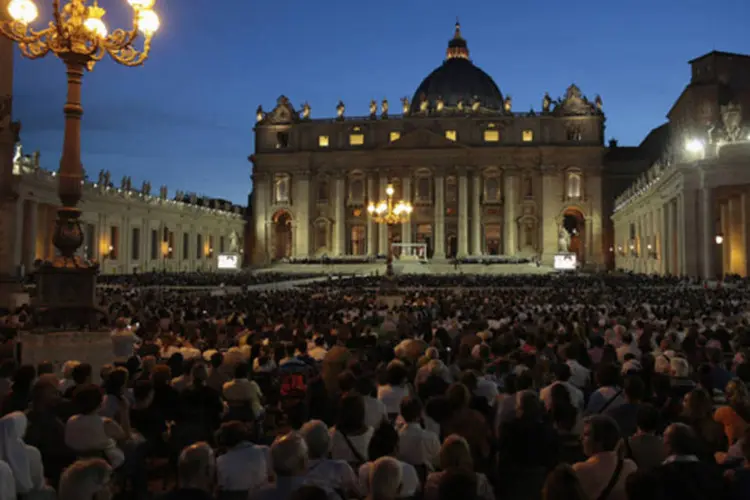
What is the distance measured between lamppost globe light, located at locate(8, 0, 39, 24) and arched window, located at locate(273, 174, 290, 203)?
257 feet

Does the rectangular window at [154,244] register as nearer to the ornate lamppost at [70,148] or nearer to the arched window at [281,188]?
the arched window at [281,188]

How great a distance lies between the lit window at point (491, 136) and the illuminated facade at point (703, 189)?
23.0m

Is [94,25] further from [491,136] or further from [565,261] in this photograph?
[491,136]

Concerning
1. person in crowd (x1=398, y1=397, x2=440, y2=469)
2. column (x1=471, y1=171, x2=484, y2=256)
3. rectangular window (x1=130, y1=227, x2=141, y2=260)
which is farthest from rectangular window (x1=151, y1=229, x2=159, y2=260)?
person in crowd (x1=398, y1=397, x2=440, y2=469)

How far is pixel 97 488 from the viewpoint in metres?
4.68

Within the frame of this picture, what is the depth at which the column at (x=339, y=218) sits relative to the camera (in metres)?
90.4

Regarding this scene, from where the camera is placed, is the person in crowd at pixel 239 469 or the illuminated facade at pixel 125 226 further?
the illuminated facade at pixel 125 226

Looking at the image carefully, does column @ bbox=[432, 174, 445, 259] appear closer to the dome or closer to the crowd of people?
the dome

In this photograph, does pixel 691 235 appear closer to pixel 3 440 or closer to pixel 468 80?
pixel 3 440

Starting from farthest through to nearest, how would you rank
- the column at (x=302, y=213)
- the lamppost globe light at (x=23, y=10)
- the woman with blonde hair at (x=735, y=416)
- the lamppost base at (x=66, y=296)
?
the column at (x=302, y=213) → the lamppost globe light at (x=23, y=10) → the lamppost base at (x=66, y=296) → the woman with blonde hair at (x=735, y=416)

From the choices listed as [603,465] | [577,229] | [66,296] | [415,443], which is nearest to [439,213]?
[577,229]

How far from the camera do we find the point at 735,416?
22.5 feet

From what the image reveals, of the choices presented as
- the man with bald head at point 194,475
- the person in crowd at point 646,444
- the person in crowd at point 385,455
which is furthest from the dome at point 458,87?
the man with bald head at point 194,475

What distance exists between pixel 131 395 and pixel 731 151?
142 ft
